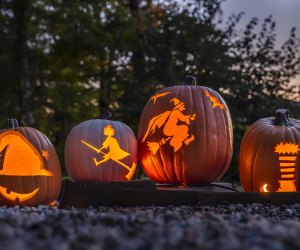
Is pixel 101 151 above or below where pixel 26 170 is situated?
above

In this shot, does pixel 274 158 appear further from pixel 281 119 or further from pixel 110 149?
pixel 110 149

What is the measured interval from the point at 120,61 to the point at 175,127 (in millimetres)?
7230

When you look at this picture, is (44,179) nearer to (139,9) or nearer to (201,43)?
(201,43)

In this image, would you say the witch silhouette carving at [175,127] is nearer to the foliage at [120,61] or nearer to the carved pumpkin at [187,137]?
the carved pumpkin at [187,137]

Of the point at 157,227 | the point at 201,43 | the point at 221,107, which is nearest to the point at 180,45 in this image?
the point at 201,43

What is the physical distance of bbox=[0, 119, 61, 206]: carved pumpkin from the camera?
4004 mm

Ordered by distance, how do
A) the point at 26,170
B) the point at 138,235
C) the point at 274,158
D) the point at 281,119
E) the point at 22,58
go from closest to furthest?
the point at 138,235
the point at 26,170
the point at 274,158
the point at 281,119
the point at 22,58

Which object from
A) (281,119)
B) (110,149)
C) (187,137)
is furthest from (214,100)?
(110,149)

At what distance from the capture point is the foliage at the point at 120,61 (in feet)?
31.2

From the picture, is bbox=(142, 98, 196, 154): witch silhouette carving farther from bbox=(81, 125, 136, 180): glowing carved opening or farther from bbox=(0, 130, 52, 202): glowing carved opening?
bbox=(0, 130, 52, 202): glowing carved opening

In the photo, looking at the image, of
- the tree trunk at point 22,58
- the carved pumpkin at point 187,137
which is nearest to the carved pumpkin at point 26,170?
the carved pumpkin at point 187,137

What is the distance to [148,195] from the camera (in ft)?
13.5

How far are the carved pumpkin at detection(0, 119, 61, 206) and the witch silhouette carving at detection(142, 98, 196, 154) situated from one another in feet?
3.13

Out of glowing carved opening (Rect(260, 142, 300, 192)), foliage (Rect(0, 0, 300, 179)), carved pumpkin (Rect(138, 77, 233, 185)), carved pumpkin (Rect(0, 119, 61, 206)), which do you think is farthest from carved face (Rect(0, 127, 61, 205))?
foliage (Rect(0, 0, 300, 179))
